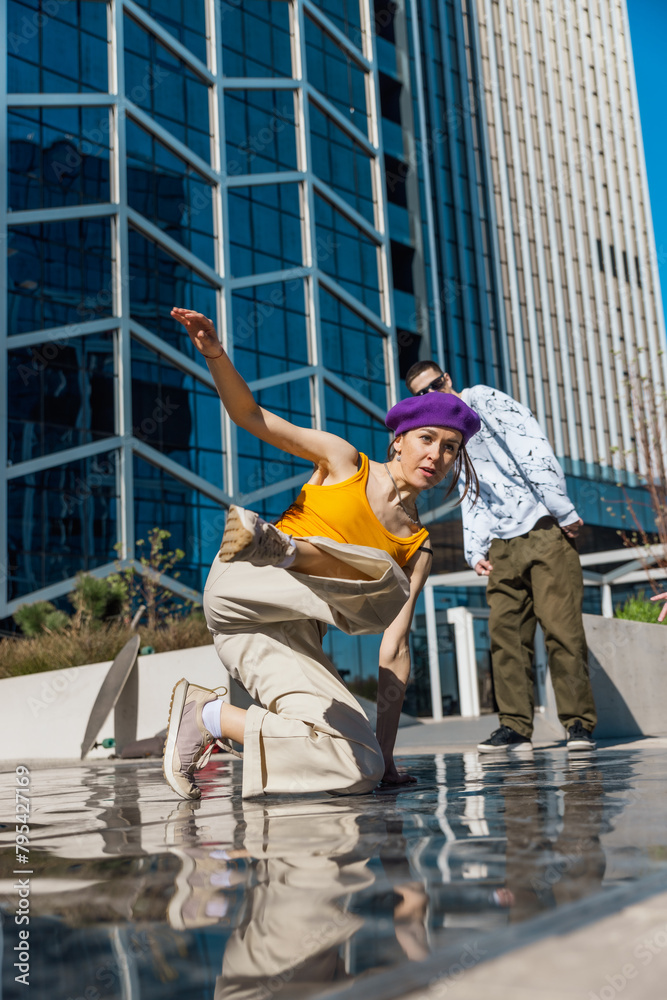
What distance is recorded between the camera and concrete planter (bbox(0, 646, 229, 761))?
7.89m

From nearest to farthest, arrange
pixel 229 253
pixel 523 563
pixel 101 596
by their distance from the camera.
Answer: pixel 523 563
pixel 101 596
pixel 229 253

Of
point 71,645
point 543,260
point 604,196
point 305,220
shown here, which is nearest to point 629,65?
point 604,196

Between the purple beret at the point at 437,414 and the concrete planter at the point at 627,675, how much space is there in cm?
356

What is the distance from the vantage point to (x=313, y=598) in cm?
285

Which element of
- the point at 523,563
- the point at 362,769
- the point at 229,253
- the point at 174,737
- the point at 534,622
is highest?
the point at 229,253

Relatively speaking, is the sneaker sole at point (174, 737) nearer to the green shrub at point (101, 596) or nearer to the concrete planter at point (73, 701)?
the concrete planter at point (73, 701)

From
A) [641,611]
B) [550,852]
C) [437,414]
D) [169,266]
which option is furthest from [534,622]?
[169,266]

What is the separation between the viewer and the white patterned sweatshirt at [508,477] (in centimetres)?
486

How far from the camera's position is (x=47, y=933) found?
3.69 feet

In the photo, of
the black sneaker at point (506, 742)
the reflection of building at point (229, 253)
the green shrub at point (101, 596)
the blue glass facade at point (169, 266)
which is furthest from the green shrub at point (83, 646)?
the blue glass facade at point (169, 266)

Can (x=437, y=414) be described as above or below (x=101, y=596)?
below

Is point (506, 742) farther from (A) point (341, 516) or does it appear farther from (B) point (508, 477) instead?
(A) point (341, 516)

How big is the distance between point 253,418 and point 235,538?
2.82 ft

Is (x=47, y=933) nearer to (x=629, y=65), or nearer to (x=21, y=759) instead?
(x=21, y=759)
